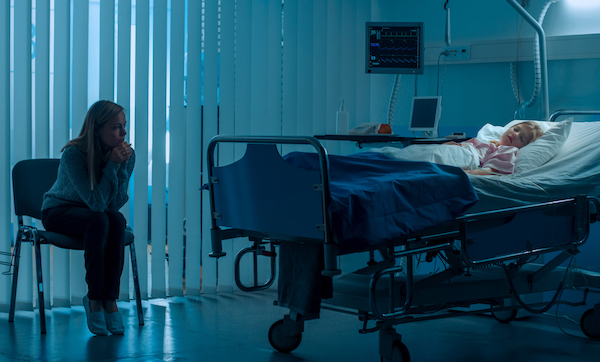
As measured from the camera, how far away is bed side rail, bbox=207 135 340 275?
2.04 m

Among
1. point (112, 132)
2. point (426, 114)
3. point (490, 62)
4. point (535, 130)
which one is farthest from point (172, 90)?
point (535, 130)

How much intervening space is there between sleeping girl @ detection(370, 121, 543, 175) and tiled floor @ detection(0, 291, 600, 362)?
28.6 inches

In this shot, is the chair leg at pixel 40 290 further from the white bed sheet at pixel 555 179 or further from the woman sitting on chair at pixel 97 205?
the white bed sheet at pixel 555 179

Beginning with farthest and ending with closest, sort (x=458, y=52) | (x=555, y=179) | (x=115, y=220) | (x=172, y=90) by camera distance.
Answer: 1. (x=458, y=52)
2. (x=172, y=90)
3. (x=115, y=220)
4. (x=555, y=179)

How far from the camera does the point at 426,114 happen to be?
3795 millimetres

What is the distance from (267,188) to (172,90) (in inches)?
63.0

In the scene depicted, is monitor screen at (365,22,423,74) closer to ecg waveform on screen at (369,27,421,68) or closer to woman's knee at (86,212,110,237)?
ecg waveform on screen at (369,27,421,68)

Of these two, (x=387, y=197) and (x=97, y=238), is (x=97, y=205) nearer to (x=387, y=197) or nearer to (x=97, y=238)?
(x=97, y=238)

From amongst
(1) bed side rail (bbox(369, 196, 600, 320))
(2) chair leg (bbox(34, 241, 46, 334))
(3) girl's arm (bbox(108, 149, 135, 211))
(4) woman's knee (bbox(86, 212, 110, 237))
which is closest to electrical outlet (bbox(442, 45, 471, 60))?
(1) bed side rail (bbox(369, 196, 600, 320))

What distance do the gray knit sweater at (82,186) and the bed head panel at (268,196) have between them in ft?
2.48

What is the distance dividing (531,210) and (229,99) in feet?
6.36

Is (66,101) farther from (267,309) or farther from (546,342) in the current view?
(546,342)

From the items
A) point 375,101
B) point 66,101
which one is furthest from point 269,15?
point 66,101

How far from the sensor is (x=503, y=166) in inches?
115
